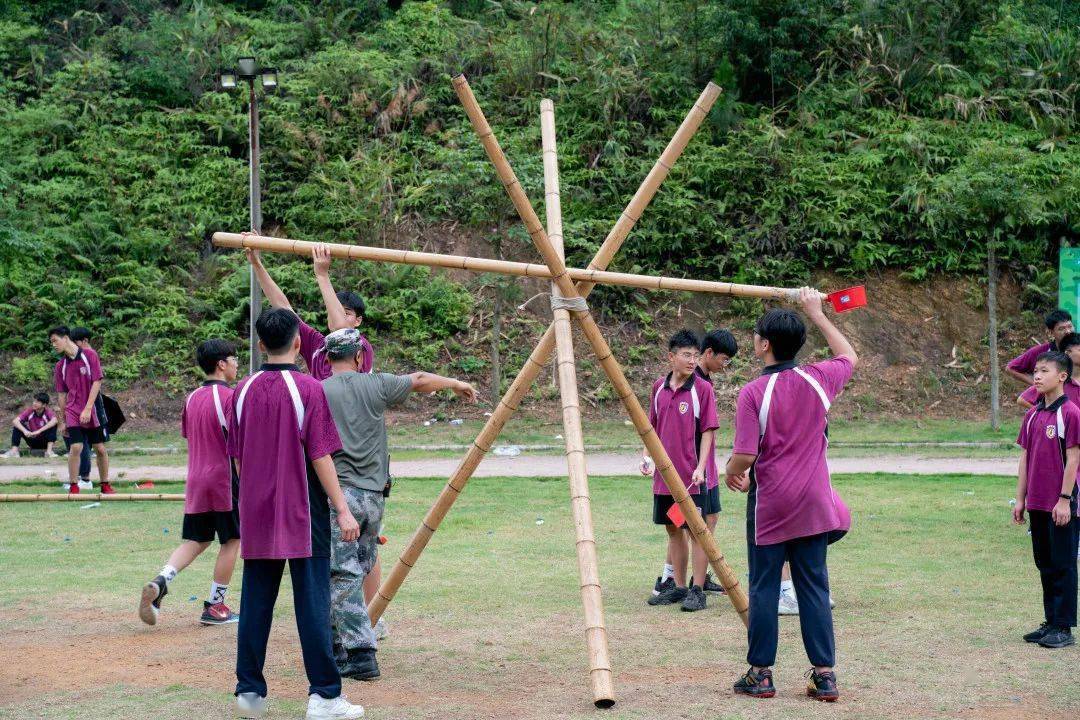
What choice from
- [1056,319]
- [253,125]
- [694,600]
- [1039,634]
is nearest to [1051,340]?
[1056,319]

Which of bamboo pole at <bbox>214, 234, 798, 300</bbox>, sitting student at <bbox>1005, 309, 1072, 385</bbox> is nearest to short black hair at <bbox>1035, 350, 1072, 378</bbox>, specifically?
bamboo pole at <bbox>214, 234, 798, 300</bbox>

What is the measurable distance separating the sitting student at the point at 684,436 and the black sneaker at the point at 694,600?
0.56 feet

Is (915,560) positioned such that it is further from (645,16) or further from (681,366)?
(645,16)

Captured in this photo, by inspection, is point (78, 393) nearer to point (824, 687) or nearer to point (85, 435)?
point (85, 435)

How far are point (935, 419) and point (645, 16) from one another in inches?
579

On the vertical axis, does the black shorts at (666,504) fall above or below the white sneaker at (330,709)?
above

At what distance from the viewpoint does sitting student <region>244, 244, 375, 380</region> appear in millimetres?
7059

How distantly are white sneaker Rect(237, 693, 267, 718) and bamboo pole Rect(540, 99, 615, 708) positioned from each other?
1.80m

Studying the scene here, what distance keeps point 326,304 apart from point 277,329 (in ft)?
3.60

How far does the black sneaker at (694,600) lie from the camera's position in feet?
27.6

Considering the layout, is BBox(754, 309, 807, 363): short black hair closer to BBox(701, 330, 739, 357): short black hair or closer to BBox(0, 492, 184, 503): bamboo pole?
BBox(701, 330, 739, 357): short black hair

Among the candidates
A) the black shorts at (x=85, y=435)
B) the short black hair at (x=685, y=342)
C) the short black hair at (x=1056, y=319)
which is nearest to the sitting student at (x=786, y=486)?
the short black hair at (x=685, y=342)

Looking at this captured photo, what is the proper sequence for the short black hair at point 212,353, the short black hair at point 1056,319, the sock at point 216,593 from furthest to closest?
1. the short black hair at point 1056,319
2. the short black hair at point 212,353
3. the sock at point 216,593

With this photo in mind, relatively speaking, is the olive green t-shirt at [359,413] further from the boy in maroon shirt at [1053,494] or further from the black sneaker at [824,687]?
the boy in maroon shirt at [1053,494]
